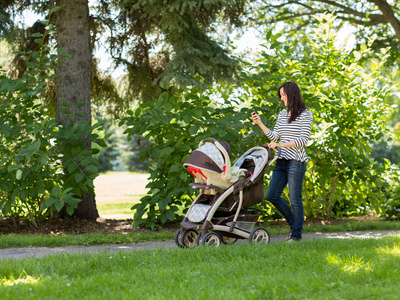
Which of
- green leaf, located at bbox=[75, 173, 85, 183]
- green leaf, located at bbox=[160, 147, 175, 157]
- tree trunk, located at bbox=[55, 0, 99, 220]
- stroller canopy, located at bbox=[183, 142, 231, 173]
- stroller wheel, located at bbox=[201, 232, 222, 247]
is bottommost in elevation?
stroller wheel, located at bbox=[201, 232, 222, 247]

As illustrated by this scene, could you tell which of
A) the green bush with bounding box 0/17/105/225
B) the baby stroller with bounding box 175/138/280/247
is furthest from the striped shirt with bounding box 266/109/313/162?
the green bush with bounding box 0/17/105/225

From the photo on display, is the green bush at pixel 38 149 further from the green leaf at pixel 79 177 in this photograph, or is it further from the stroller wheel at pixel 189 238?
the stroller wheel at pixel 189 238

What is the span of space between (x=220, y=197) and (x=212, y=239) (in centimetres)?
47

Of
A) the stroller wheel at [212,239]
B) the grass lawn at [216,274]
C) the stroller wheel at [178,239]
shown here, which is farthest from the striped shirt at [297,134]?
the stroller wheel at [178,239]

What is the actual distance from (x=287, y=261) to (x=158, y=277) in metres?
1.18

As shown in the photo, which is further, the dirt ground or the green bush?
the dirt ground

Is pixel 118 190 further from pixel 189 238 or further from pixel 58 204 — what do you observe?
pixel 189 238

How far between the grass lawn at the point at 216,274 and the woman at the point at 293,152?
78 cm

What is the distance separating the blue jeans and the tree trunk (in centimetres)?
342

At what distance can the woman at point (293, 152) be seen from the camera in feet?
18.3

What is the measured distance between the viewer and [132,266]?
4250 mm

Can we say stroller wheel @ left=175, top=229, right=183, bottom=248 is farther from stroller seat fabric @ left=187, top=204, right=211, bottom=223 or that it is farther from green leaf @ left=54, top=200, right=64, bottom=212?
green leaf @ left=54, top=200, right=64, bottom=212

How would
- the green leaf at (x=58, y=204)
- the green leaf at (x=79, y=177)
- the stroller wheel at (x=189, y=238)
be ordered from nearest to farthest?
the stroller wheel at (x=189, y=238) < the green leaf at (x=58, y=204) < the green leaf at (x=79, y=177)

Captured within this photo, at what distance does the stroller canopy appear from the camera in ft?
16.5
